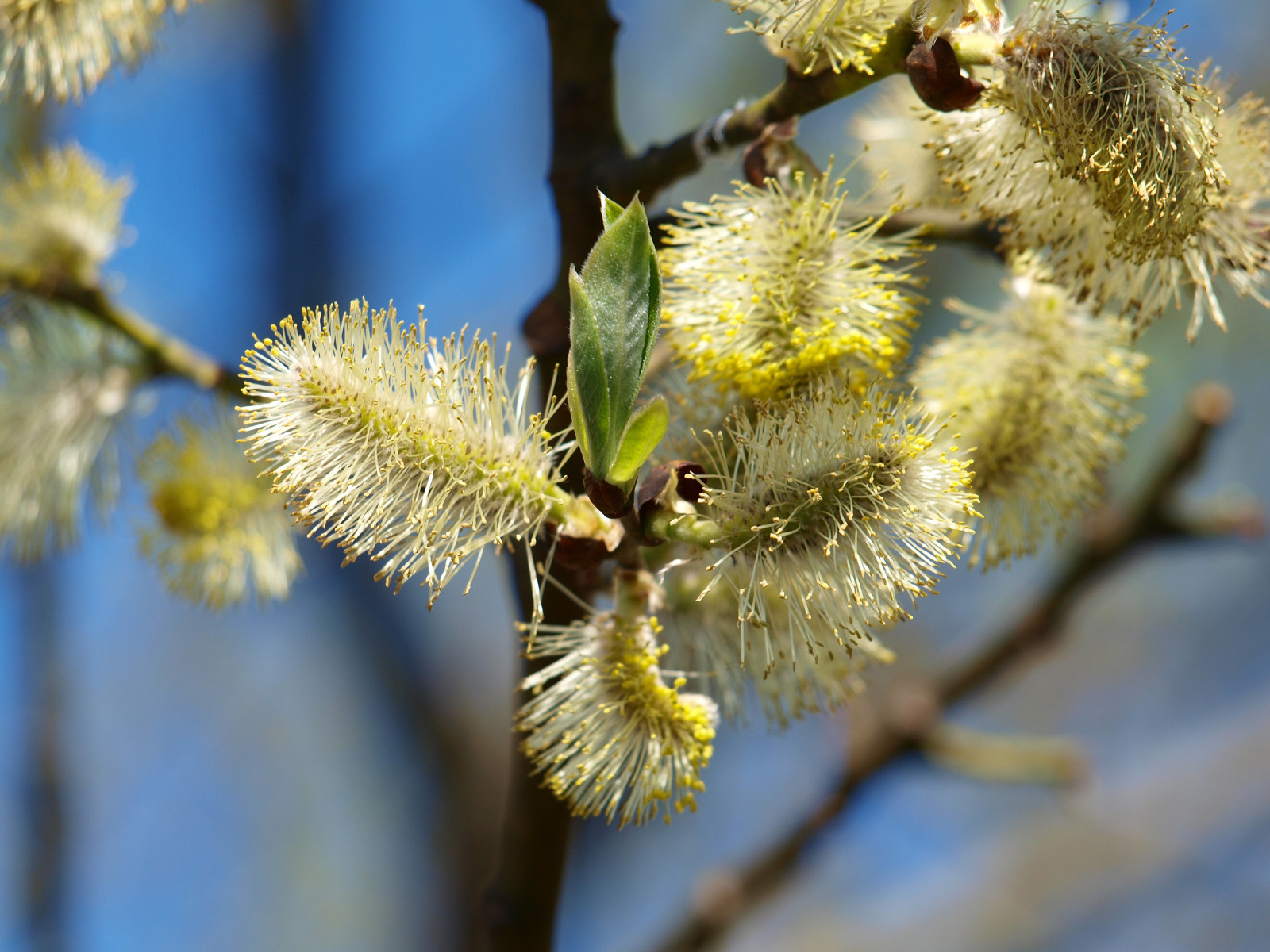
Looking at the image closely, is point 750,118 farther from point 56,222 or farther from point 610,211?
point 56,222

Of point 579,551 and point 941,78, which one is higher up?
point 941,78

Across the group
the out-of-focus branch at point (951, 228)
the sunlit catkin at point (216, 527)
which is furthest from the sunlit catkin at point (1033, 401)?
the sunlit catkin at point (216, 527)

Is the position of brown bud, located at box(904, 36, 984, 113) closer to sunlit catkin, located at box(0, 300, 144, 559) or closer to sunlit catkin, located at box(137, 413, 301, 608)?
sunlit catkin, located at box(137, 413, 301, 608)

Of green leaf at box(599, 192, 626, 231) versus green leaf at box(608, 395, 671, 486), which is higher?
green leaf at box(599, 192, 626, 231)

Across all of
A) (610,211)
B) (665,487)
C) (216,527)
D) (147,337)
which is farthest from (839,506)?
(147,337)

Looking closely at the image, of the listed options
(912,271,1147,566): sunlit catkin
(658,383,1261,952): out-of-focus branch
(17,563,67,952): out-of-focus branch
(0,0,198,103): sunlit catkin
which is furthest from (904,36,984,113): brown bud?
(17,563,67,952): out-of-focus branch

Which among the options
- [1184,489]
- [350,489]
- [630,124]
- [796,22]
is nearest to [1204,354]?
[1184,489]

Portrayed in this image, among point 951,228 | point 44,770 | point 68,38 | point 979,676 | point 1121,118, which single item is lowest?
point 979,676
